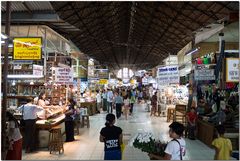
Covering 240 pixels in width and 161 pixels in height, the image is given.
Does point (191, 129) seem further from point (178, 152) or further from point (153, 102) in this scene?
point (153, 102)

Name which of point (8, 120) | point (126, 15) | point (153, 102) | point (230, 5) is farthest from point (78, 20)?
point (8, 120)

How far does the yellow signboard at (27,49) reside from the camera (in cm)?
1015

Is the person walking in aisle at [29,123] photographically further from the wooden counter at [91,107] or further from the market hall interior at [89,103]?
the wooden counter at [91,107]

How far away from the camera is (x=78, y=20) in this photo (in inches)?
888

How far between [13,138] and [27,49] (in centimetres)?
401

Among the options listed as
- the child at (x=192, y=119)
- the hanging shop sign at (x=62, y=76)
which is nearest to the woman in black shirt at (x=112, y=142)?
the child at (x=192, y=119)

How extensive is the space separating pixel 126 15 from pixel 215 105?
52.8 ft

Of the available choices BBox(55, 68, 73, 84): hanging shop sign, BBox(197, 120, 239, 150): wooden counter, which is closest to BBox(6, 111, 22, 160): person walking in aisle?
BBox(55, 68, 73, 84): hanging shop sign

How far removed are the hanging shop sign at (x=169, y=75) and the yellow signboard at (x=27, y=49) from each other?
5489mm

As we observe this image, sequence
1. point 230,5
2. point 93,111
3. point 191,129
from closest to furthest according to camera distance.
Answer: point 191,129 → point 230,5 → point 93,111

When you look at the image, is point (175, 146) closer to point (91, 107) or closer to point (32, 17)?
point (32, 17)

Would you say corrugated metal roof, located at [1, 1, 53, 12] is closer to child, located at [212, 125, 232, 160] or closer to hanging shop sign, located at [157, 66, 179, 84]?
hanging shop sign, located at [157, 66, 179, 84]

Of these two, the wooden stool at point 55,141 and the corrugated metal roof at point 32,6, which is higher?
the corrugated metal roof at point 32,6

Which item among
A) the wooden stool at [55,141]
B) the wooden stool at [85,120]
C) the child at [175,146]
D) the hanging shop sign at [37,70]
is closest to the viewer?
the child at [175,146]
